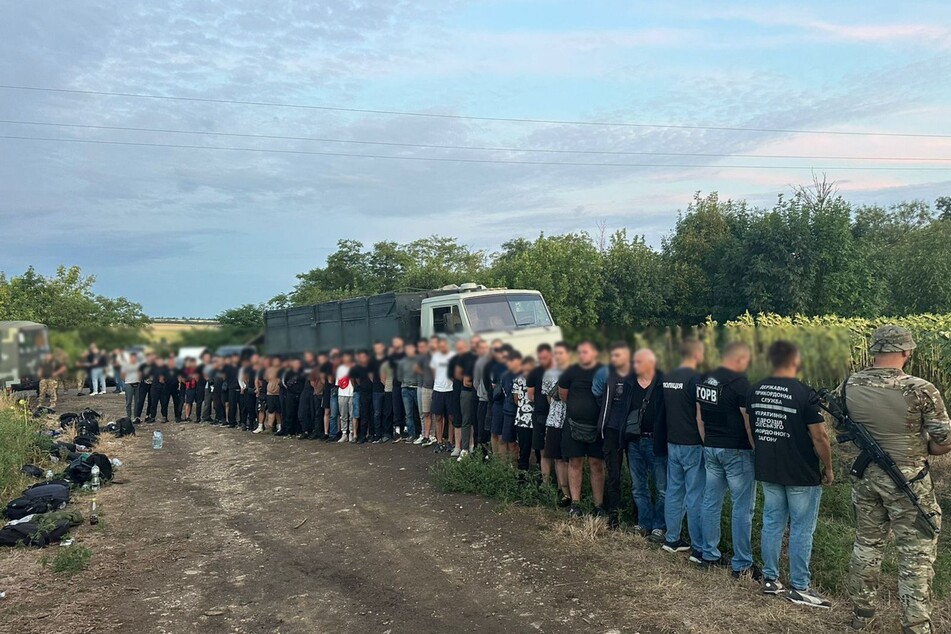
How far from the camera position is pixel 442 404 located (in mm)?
10586

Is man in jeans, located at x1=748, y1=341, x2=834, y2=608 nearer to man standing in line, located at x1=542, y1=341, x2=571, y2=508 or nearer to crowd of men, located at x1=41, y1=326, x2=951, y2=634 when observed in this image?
crowd of men, located at x1=41, y1=326, x2=951, y2=634

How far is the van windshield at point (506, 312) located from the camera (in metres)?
9.70

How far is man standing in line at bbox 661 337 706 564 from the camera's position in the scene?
5.94 metres

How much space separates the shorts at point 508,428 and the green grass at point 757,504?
351 millimetres

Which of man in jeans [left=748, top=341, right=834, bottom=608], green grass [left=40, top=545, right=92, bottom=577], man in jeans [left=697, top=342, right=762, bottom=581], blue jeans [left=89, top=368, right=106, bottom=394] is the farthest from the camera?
green grass [left=40, top=545, right=92, bottom=577]

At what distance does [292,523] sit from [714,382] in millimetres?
5621

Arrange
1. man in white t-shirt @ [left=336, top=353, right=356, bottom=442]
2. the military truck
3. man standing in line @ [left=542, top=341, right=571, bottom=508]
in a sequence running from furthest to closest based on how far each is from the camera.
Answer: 1. man in white t-shirt @ [left=336, top=353, right=356, bottom=442]
2. man standing in line @ [left=542, top=341, right=571, bottom=508]
3. the military truck

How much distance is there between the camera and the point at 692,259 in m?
34.1

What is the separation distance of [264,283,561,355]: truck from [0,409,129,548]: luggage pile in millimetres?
4708

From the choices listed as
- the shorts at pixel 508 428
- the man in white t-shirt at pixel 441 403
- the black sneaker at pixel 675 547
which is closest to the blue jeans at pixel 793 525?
the black sneaker at pixel 675 547

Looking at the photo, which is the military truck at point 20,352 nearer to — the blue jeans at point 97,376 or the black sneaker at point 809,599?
the blue jeans at point 97,376

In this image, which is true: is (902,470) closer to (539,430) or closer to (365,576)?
(539,430)

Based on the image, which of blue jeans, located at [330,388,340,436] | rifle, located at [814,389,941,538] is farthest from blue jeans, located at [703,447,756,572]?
blue jeans, located at [330,388,340,436]

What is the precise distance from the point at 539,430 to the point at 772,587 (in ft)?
10.1
